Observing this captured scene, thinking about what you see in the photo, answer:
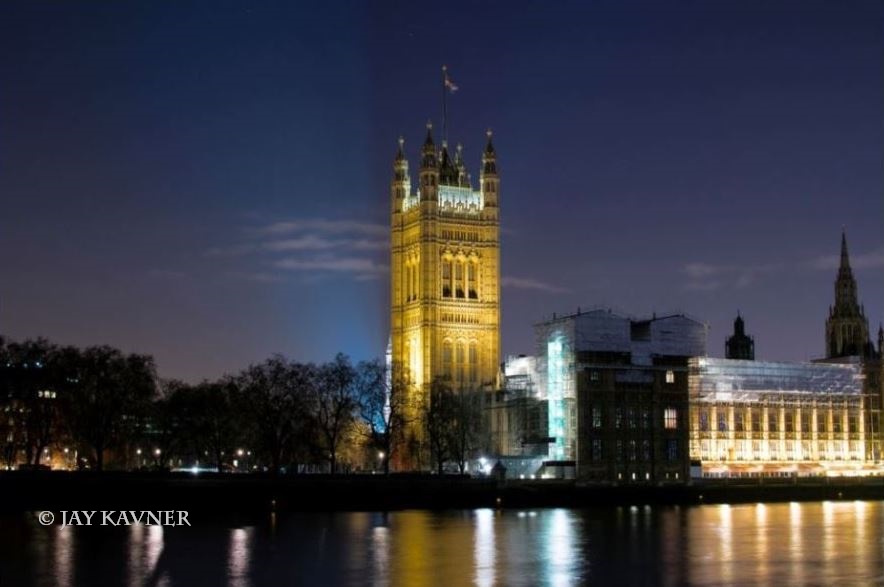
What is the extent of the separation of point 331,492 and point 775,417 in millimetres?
56976

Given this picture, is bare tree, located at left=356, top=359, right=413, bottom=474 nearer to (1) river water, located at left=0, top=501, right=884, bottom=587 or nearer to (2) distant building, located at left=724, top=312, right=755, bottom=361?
(1) river water, located at left=0, top=501, right=884, bottom=587

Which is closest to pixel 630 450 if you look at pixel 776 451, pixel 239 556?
pixel 776 451

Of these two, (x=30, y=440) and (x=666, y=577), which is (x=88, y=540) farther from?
(x=30, y=440)

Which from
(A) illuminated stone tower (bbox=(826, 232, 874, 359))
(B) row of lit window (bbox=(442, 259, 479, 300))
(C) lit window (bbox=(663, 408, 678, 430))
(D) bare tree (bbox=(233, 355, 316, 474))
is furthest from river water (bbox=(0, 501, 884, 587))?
(A) illuminated stone tower (bbox=(826, 232, 874, 359))

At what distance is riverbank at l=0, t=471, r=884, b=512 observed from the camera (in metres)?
92.8

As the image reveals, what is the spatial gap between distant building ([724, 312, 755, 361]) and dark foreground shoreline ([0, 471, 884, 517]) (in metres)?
63.8

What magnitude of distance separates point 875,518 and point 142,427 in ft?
194

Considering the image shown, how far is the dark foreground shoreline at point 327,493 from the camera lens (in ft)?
304

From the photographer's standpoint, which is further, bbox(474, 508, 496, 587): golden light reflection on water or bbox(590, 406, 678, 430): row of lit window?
bbox(590, 406, 678, 430): row of lit window

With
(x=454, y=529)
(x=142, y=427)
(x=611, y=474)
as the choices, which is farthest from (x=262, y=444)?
(x=454, y=529)

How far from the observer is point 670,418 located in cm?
12850

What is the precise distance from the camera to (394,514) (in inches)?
3826

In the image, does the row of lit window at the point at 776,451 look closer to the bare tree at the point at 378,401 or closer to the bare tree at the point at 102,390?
the bare tree at the point at 378,401

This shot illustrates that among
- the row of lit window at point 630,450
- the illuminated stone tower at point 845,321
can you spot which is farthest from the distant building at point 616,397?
the illuminated stone tower at point 845,321
